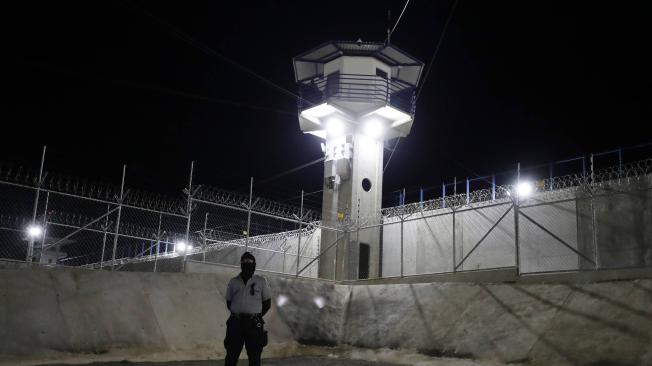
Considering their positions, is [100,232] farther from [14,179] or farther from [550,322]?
[550,322]

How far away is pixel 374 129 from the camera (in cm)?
2261

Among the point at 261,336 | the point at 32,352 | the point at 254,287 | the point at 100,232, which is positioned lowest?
the point at 32,352

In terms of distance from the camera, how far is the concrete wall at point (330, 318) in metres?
8.34

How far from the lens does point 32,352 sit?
8430 mm

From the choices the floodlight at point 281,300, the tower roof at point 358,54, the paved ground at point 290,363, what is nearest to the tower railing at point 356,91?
the tower roof at point 358,54

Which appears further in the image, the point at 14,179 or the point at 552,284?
the point at 14,179

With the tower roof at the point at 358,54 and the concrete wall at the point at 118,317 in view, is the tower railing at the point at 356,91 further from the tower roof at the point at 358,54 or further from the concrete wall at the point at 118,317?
the concrete wall at the point at 118,317

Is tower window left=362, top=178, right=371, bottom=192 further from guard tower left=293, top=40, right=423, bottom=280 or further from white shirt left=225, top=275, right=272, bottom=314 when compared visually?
white shirt left=225, top=275, right=272, bottom=314

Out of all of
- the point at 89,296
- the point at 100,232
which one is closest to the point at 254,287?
the point at 89,296

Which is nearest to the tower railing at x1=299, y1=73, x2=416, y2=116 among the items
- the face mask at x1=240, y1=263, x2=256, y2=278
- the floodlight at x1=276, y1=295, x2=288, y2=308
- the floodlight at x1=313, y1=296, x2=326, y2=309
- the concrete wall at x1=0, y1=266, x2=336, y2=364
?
the floodlight at x1=313, y1=296, x2=326, y2=309

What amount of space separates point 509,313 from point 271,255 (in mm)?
12677

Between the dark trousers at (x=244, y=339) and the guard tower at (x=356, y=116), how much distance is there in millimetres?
14049

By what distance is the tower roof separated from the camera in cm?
2145

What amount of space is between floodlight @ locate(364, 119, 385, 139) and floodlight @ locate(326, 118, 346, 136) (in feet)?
3.16
